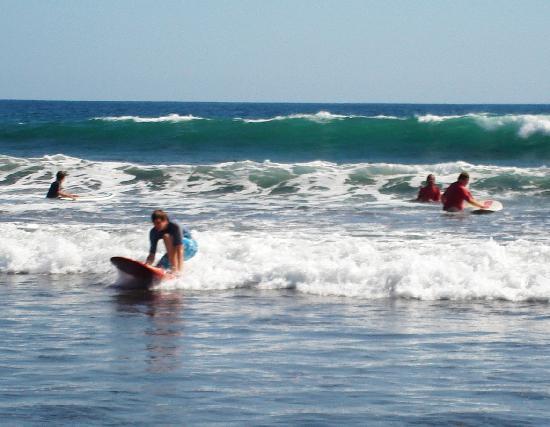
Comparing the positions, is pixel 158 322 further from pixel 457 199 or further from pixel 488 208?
pixel 488 208

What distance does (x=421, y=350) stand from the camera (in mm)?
8453

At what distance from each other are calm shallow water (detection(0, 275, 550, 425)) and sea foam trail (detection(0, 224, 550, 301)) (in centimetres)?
45

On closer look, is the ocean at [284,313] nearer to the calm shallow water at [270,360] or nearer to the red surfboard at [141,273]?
the calm shallow water at [270,360]

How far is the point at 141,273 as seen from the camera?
1206cm

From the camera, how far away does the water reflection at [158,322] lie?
26.8ft

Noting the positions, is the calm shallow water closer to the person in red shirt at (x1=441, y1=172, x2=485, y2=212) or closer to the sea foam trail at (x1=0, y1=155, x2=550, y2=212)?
the person in red shirt at (x1=441, y1=172, x2=485, y2=212)

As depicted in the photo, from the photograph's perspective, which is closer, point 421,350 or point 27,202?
point 421,350

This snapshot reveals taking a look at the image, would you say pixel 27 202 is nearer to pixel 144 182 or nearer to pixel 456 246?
pixel 144 182

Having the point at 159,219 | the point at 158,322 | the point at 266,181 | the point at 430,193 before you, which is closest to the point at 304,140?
the point at 266,181

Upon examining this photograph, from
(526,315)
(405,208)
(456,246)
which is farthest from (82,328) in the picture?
(405,208)

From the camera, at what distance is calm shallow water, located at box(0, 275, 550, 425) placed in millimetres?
6691

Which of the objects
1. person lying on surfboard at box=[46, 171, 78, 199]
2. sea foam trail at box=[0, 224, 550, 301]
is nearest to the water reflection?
sea foam trail at box=[0, 224, 550, 301]

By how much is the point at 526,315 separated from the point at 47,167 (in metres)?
21.8

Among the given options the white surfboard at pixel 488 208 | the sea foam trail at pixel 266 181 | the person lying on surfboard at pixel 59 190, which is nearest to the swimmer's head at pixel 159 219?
the white surfboard at pixel 488 208
